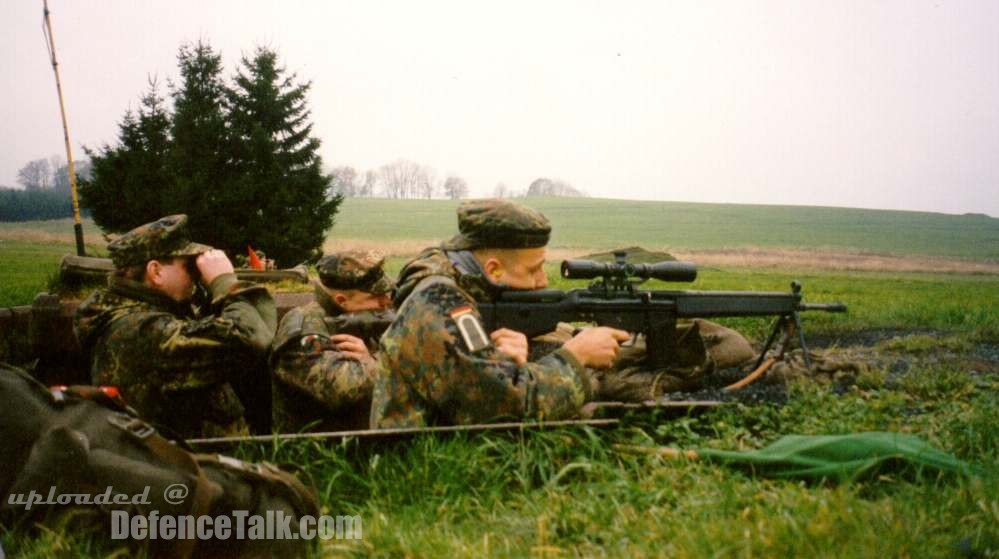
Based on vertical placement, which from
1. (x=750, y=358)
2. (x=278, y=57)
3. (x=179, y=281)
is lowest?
(x=750, y=358)

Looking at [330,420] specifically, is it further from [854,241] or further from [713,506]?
[854,241]

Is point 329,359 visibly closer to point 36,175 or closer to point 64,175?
point 36,175

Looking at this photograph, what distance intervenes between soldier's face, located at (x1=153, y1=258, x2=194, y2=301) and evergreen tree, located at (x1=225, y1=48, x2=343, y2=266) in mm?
20363

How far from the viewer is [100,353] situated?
489 cm

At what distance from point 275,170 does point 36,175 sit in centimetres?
776

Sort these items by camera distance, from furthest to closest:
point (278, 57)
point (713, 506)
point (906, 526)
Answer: point (278, 57)
point (713, 506)
point (906, 526)

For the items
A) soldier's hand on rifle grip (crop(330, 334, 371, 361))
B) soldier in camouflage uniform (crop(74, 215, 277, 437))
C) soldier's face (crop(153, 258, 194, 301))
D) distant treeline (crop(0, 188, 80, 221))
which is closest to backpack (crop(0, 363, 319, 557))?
soldier in camouflage uniform (crop(74, 215, 277, 437))

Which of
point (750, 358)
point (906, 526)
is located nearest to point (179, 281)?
point (906, 526)

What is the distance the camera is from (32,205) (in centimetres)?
2053

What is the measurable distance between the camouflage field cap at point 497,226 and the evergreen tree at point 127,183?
75.0 ft

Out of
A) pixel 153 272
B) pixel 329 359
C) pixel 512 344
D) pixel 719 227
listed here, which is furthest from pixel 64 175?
pixel 512 344

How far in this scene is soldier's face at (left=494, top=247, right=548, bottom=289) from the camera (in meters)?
4.17

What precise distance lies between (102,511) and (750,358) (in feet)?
23.0

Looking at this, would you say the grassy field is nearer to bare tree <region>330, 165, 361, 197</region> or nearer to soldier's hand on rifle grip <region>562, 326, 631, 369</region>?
soldier's hand on rifle grip <region>562, 326, 631, 369</region>
